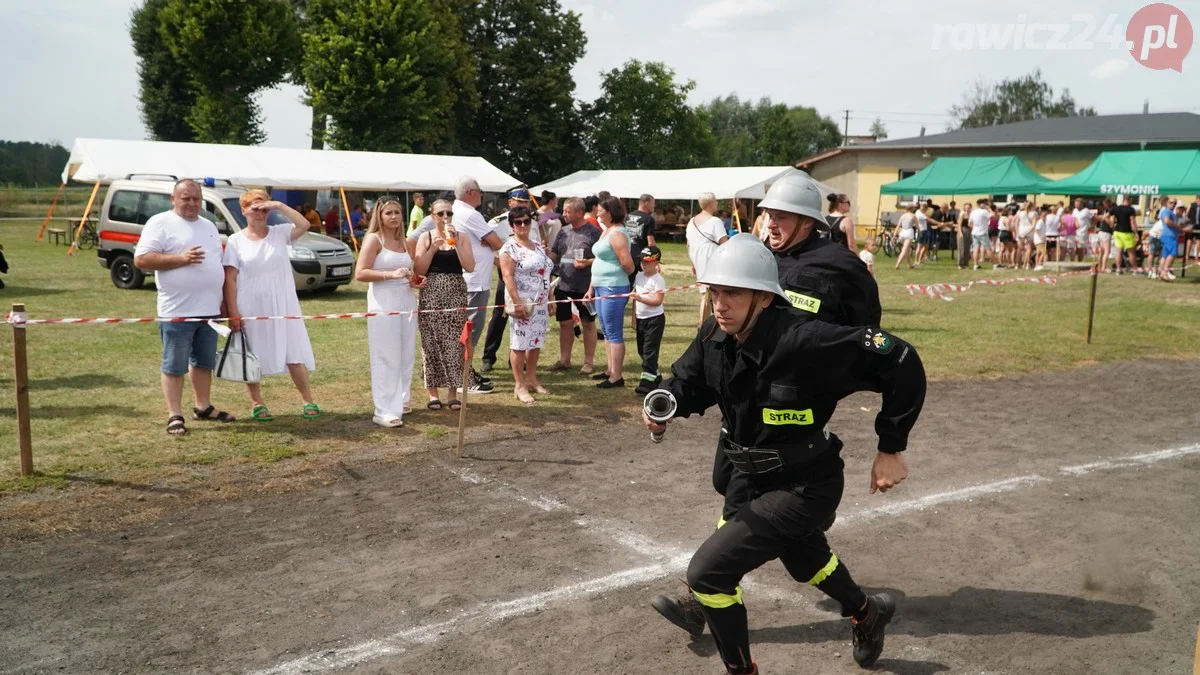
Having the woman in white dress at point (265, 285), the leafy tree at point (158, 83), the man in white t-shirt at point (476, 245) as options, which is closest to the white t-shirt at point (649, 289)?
the man in white t-shirt at point (476, 245)

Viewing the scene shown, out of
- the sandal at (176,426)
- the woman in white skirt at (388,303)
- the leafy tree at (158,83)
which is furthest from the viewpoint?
the leafy tree at (158,83)

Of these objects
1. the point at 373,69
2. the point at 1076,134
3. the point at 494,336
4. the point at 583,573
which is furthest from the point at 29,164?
the point at 583,573

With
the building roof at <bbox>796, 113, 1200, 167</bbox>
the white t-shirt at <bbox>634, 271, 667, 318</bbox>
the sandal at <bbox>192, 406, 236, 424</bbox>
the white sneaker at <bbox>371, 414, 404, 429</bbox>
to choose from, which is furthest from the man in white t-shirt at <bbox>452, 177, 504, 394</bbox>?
the building roof at <bbox>796, 113, 1200, 167</bbox>

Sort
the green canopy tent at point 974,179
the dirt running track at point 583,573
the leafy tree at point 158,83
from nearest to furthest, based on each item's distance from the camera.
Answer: the dirt running track at point 583,573
the green canopy tent at point 974,179
the leafy tree at point 158,83

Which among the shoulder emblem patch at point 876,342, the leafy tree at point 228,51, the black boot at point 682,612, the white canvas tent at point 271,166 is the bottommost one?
the black boot at point 682,612

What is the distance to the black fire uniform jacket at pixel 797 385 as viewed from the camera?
385 cm

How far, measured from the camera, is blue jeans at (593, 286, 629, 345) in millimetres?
10250

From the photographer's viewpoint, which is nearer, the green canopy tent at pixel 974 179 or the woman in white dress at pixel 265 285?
the woman in white dress at pixel 265 285

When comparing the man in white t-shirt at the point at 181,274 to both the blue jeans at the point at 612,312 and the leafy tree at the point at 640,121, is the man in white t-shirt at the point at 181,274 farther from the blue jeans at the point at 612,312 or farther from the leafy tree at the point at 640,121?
the leafy tree at the point at 640,121

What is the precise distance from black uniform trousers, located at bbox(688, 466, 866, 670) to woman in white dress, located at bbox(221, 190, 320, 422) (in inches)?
222

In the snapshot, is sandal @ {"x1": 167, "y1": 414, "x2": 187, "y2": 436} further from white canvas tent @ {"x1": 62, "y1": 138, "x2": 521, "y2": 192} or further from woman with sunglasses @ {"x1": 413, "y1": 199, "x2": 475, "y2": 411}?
white canvas tent @ {"x1": 62, "y1": 138, "x2": 521, "y2": 192}

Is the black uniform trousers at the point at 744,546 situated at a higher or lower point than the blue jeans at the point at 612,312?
lower

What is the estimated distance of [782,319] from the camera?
392 cm

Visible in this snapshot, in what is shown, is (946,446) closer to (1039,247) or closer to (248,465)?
(248,465)
